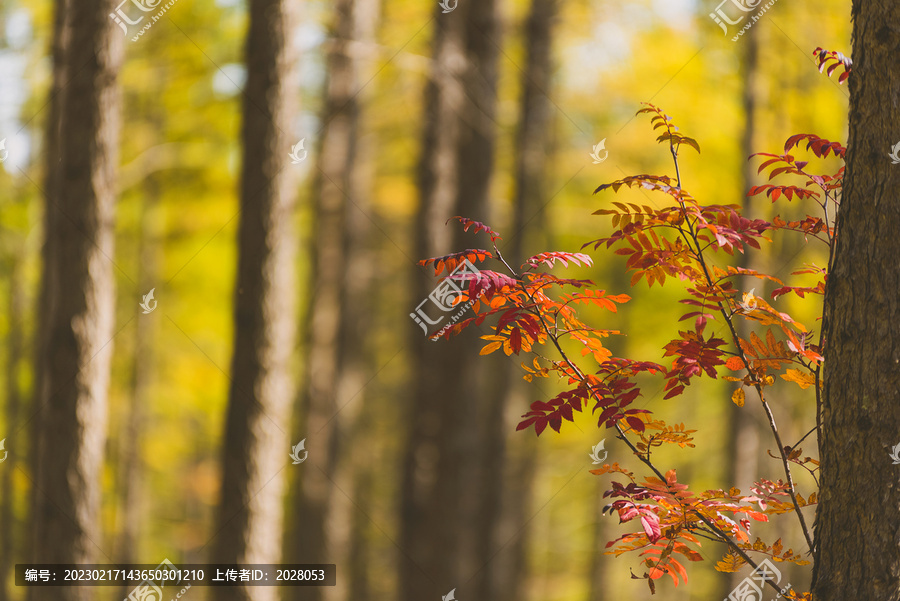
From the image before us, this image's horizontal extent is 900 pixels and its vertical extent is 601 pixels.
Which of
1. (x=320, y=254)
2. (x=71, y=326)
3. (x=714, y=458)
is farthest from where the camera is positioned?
(x=714, y=458)

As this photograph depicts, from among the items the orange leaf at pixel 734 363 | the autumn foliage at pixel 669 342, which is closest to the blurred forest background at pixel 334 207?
the autumn foliage at pixel 669 342

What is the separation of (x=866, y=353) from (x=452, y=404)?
515 centimetres

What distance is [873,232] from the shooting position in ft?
6.82

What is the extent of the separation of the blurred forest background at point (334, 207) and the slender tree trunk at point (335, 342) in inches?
1.7

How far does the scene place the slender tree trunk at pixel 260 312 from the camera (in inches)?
183

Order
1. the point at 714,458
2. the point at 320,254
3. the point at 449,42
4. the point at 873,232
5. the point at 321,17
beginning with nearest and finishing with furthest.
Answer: the point at 873,232 → the point at 449,42 → the point at 321,17 → the point at 320,254 → the point at 714,458

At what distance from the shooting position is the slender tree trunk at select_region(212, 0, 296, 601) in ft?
15.3

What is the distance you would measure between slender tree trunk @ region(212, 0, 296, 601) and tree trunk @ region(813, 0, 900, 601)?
3.54 m

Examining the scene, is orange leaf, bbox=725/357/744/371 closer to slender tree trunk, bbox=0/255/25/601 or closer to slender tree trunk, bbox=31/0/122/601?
slender tree trunk, bbox=31/0/122/601

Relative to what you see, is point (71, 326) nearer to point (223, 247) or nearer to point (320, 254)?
point (320, 254)

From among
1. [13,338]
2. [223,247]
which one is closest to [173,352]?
[223,247]

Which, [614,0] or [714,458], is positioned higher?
[614,0]

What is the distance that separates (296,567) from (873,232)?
307 inches

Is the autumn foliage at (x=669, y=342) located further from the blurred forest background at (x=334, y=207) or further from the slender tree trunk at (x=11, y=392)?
the slender tree trunk at (x=11, y=392)
